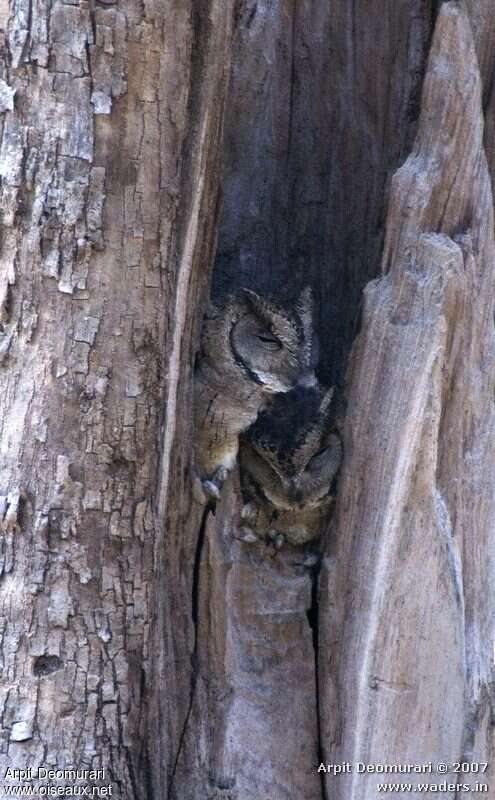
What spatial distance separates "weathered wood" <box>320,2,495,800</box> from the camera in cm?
193

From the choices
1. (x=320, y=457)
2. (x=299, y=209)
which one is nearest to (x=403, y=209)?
(x=299, y=209)

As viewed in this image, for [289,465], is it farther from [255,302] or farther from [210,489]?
[255,302]

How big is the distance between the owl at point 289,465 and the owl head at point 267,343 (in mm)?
69

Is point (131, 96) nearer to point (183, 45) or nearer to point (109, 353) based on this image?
point (183, 45)

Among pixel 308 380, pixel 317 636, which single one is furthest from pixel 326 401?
pixel 317 636

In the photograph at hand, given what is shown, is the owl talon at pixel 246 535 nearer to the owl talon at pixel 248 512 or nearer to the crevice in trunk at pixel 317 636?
the owl talon at pixel 248 512

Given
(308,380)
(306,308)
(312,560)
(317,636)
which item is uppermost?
(306,308)

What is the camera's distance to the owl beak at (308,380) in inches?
77.7

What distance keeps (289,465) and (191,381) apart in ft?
0.85

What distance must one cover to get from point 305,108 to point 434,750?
4.33 ft

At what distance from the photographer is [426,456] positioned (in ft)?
6.32

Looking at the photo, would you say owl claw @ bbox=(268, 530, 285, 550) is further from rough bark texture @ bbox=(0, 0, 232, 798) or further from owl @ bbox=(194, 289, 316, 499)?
rough bark texture @ bbox=(0, 0, 232, 798)

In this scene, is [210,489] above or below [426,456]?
below

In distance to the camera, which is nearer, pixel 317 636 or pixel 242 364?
pixel 242 364
